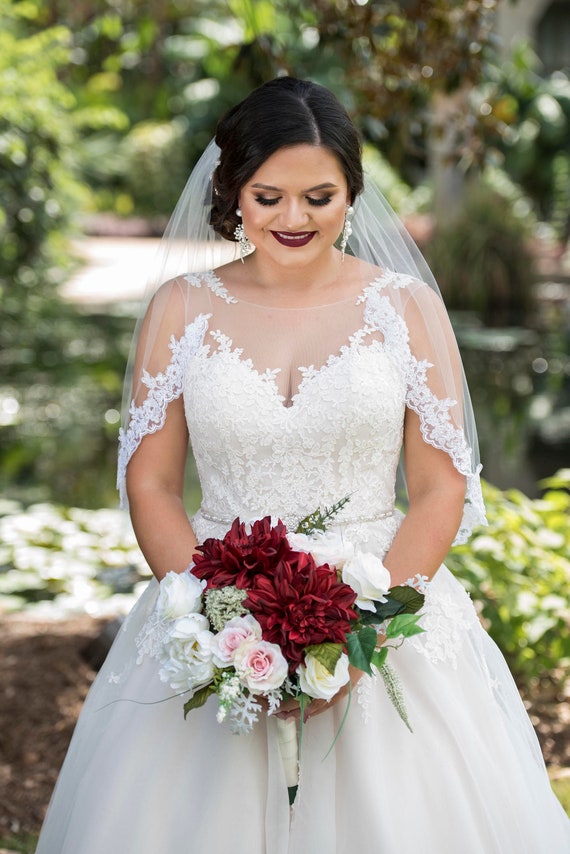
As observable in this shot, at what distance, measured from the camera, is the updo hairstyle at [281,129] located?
2.45 meters

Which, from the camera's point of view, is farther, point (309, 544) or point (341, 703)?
point (341, 703)

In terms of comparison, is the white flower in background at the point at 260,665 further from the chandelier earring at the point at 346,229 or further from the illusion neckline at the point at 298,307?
the chandelier earring at the point at 346,229

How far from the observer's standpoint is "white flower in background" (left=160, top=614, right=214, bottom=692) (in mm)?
2025

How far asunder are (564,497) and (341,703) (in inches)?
107

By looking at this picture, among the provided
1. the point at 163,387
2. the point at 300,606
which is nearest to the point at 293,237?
the point at 163,387

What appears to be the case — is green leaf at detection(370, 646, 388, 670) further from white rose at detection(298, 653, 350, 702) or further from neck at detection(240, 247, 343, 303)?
neck at detection(240, 247, 343, 303)

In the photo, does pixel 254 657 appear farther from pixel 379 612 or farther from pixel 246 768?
pixel 246 768

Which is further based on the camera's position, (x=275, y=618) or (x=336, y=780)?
(x=336, y=780)

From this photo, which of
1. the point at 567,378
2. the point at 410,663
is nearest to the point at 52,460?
the point at 567,378

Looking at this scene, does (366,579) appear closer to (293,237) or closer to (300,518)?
(300,518)

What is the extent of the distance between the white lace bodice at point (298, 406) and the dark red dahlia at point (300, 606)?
568 millimetres

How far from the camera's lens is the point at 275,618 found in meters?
1.99

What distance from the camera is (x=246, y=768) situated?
233cm

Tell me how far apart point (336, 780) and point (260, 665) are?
54cm
